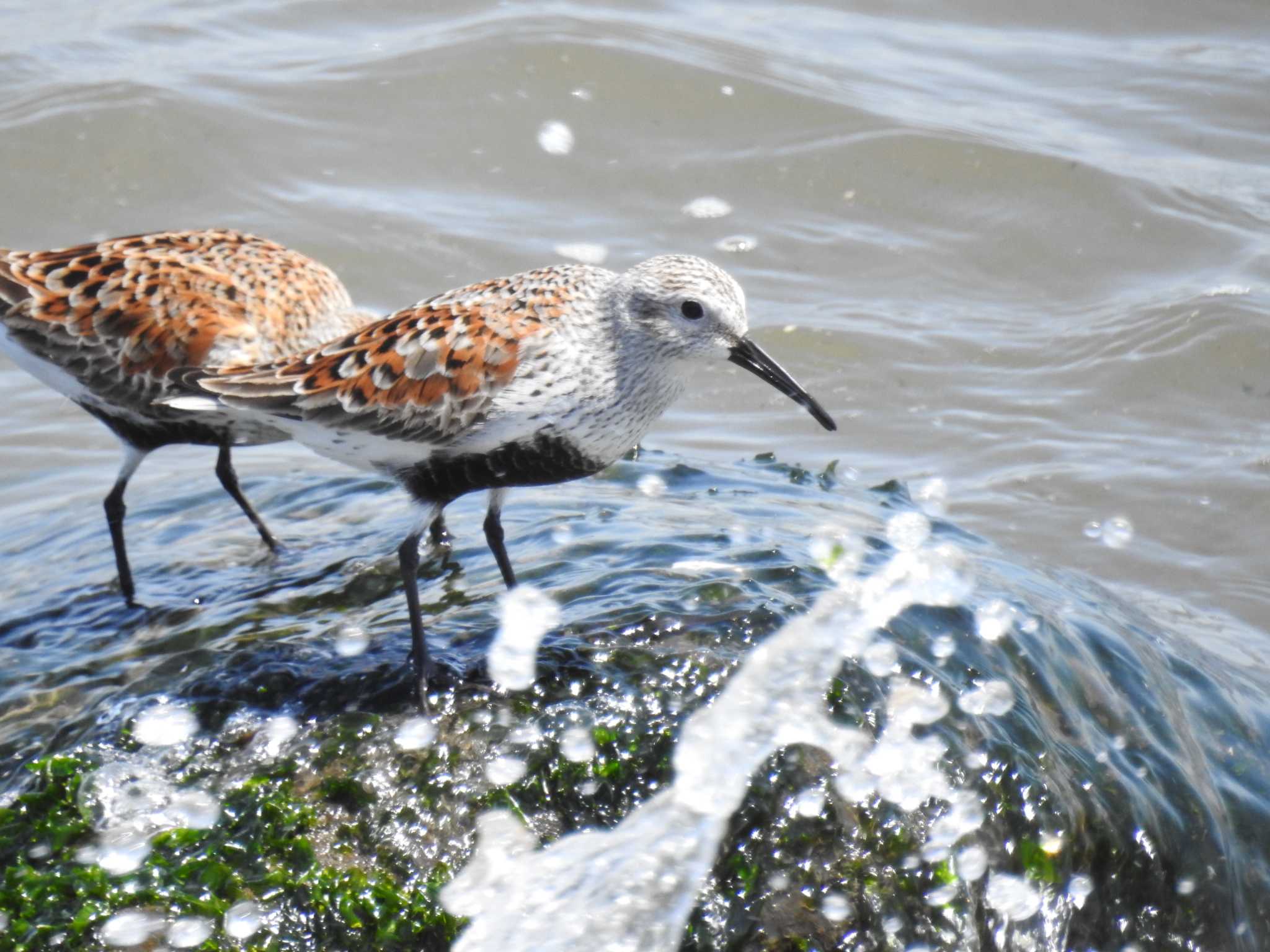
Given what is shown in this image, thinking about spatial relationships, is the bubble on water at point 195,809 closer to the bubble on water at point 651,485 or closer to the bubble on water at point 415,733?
the bubble on water at point 415,733

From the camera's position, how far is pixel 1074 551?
7.73 meters

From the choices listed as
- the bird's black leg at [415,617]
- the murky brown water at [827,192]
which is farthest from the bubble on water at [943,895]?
the murky brown water at [827,192]

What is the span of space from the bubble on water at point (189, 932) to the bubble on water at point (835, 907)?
158 cm

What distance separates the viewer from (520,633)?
472 cm

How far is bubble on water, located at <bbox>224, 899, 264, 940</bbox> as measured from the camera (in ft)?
11.7

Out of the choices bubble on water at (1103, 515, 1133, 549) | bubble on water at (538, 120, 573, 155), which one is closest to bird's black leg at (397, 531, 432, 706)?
bubble on water at (1103, 515, 1133, 549)

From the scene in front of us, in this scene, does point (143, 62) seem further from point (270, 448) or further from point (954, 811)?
point (954, 811)

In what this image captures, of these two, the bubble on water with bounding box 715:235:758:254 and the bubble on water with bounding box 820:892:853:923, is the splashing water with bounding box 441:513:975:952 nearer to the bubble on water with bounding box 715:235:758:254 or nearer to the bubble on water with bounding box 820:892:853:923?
the bubble on water with bounding box 820:892:853:923

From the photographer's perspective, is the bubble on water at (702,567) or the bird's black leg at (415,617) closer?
the bird's black leg at (415,617)

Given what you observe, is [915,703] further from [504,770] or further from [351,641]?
[351,641]

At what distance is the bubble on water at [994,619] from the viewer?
500 centimetres

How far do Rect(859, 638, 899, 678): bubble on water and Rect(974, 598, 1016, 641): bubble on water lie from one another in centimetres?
45

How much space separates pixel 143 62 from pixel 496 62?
2.82m

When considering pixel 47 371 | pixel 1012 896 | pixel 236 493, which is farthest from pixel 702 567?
pixel 47 371
